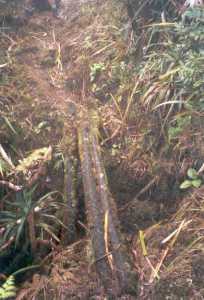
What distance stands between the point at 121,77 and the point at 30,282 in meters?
1.69

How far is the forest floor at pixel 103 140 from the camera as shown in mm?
2381

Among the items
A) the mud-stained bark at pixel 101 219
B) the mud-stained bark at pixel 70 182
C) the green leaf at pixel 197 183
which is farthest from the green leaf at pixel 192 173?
the mud-stained bark at pixel 70 182

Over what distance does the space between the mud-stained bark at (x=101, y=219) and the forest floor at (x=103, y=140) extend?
76 millimetres

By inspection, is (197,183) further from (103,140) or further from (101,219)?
(103,140)

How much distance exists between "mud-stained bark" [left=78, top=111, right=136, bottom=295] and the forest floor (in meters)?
0.08

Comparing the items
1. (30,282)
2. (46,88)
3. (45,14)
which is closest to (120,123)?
(46,88)

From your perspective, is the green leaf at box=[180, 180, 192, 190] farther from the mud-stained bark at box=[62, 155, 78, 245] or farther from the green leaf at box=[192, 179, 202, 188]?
the mud-stained bark at box=[62, 155, 78, 245]

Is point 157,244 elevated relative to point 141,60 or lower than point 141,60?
lower

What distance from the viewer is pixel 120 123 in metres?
3.27

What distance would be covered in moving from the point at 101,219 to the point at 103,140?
746 mm

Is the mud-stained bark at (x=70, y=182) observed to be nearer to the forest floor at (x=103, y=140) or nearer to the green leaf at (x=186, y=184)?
the forest floor at (x=103, y=140)

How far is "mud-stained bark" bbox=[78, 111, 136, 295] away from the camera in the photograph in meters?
2.38

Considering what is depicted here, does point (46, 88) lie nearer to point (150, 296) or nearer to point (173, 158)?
point (173, 158)

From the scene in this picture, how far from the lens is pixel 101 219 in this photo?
2650mm
